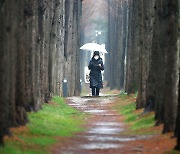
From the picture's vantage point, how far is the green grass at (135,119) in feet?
70.0

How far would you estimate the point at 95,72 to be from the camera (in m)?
38.1

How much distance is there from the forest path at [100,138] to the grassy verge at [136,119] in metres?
0.32

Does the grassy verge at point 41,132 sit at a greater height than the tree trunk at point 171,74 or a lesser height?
lesser

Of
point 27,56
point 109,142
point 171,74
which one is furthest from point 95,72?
point 109,142

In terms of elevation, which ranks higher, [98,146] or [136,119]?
[136,119]

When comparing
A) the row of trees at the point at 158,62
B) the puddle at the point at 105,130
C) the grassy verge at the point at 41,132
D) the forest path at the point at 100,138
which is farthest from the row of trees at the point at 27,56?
the row of trees at the point at 158,62

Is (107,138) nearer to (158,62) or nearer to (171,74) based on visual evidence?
(171,74)

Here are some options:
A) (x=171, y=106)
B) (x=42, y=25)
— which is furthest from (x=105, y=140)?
(x=42, y=25)

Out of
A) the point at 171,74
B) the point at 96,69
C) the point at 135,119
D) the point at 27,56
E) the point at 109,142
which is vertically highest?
the point at 27,56

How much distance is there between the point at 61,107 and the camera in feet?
98.1

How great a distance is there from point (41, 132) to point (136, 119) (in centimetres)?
686

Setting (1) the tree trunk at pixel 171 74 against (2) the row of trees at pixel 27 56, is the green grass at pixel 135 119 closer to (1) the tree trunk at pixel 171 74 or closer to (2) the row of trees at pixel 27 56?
(1) the tree trunk at pixel 171 74

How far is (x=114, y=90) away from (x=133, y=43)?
24474mm

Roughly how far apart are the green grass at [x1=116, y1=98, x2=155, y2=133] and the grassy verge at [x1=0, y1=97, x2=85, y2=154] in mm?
1698
